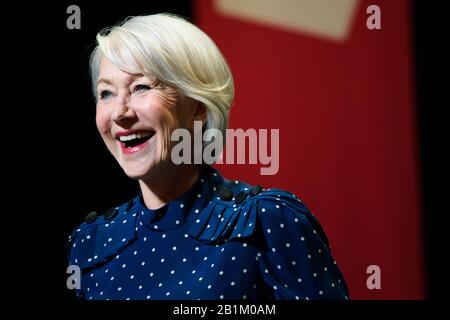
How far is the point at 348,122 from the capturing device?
7.35ft

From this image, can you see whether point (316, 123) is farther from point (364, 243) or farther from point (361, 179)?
A: point (364, 243)

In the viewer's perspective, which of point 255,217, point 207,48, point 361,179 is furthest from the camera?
point 361,179

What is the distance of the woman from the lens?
176 cm

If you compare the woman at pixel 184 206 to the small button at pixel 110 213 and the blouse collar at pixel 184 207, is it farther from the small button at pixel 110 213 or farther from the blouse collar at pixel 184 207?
the small button at pixel 110 213

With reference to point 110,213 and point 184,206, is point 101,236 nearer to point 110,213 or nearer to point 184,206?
point 110,213

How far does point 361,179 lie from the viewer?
2.24m

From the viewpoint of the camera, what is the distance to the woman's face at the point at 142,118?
6.05ft

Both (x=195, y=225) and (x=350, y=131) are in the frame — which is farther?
(x=350, y=131)

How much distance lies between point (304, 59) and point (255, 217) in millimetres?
667

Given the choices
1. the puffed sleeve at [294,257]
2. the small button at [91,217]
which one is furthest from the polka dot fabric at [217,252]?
the small button at [91,217]

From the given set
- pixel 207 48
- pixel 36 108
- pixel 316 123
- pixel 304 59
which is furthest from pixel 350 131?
pixel 36 108

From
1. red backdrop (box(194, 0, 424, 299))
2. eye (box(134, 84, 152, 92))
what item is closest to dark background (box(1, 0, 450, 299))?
red backdrop (box(194, 0, 424, 299))

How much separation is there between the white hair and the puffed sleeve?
282 mm

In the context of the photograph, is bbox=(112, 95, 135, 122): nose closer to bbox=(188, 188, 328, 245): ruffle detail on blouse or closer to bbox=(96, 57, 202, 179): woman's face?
bbox=(96, 57, 202, 179): woman's face
